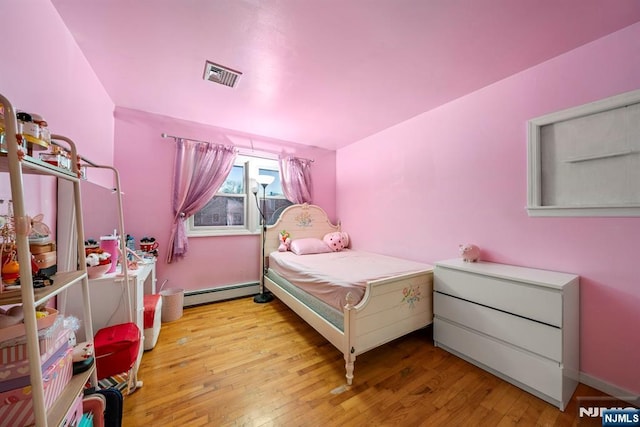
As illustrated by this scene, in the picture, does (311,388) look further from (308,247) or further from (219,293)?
(219,293)

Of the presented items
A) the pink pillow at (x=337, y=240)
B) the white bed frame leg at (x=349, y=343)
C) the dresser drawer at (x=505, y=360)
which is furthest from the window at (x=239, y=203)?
the dresser drawer at (x=505, y=360)

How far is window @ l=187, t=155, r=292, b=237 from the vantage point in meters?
3.17

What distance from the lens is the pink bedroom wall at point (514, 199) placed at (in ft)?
4.89

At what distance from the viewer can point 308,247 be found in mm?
3197

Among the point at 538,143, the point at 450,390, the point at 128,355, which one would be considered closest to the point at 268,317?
the point at 128,355

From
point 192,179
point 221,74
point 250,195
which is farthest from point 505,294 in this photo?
point 192,179

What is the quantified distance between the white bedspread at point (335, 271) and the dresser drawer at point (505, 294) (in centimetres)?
24

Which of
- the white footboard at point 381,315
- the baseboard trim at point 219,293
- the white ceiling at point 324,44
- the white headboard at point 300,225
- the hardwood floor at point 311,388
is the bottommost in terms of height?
the hardwood floor at point 311,388

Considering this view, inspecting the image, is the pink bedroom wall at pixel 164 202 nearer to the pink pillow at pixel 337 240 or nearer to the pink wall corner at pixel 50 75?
the pink wall corner at pixel 50 75

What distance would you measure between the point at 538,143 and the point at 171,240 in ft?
12.3

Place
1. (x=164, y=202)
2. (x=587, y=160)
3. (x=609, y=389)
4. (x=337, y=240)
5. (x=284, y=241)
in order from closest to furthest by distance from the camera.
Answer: (x=609, y=389)
(x=587, y=160)
(x=164, y=202)
(x=284, y=241)
(x=337, y=240)

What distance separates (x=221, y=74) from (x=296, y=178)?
185cm

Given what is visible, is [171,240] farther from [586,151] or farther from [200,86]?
[586,151]

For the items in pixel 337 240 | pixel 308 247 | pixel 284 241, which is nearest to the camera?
pixel 308 247
